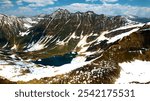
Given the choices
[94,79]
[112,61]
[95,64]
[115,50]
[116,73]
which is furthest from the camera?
[115,50]

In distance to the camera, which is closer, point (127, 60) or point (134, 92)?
point (134, 92)

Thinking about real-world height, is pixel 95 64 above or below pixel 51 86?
below

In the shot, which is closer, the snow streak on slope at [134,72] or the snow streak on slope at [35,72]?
the snow streak on slope at [134,72]

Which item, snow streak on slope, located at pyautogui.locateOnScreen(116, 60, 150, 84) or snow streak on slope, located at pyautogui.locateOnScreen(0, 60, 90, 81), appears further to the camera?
snow streak on slope, located at pyautogui.locateOnScreen(0, 60, 90, 81)

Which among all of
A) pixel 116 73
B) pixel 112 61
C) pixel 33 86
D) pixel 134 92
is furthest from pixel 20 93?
pixel 112 61

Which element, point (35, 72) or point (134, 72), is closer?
point (134, 72)

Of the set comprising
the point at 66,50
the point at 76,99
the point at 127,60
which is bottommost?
the point at 66,50

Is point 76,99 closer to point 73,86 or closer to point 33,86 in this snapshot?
point 73,86

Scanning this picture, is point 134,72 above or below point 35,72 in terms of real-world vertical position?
above
